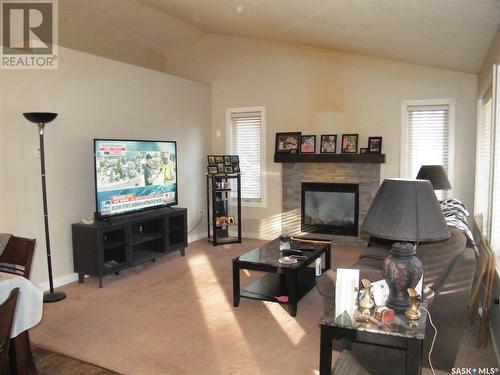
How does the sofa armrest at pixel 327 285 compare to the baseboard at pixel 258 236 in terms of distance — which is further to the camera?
the baseboard at pixel 258 236

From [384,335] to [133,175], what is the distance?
378 centimetres

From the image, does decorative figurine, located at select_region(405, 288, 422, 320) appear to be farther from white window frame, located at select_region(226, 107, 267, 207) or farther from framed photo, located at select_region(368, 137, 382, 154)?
white window frame, located at select_region(226, 107, 267, 207)

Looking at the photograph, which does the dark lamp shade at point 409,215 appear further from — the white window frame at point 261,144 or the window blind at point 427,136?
the white window frame at point 261,144

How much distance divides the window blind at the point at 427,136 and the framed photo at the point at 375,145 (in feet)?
1.30

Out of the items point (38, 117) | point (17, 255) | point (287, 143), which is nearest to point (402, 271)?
point (17, 255)

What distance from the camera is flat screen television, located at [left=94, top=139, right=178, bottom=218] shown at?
4.65m

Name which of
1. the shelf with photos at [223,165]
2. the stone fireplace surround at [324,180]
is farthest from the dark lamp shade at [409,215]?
the shelf with photos at [223,165]

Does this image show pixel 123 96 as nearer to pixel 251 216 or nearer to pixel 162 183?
pixel 162 183

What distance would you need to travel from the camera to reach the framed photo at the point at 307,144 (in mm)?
6406

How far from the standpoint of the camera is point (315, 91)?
20.9ft

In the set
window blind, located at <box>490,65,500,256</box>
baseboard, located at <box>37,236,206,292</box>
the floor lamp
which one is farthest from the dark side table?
baseboard, located at <box>37,236,206,292</box>

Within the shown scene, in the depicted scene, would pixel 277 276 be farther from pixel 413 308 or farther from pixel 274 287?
pixel 413 308

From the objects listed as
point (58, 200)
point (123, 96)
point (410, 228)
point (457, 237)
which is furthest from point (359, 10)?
point (58, 200)

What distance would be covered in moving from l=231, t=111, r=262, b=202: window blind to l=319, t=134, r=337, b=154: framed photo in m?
1.08
